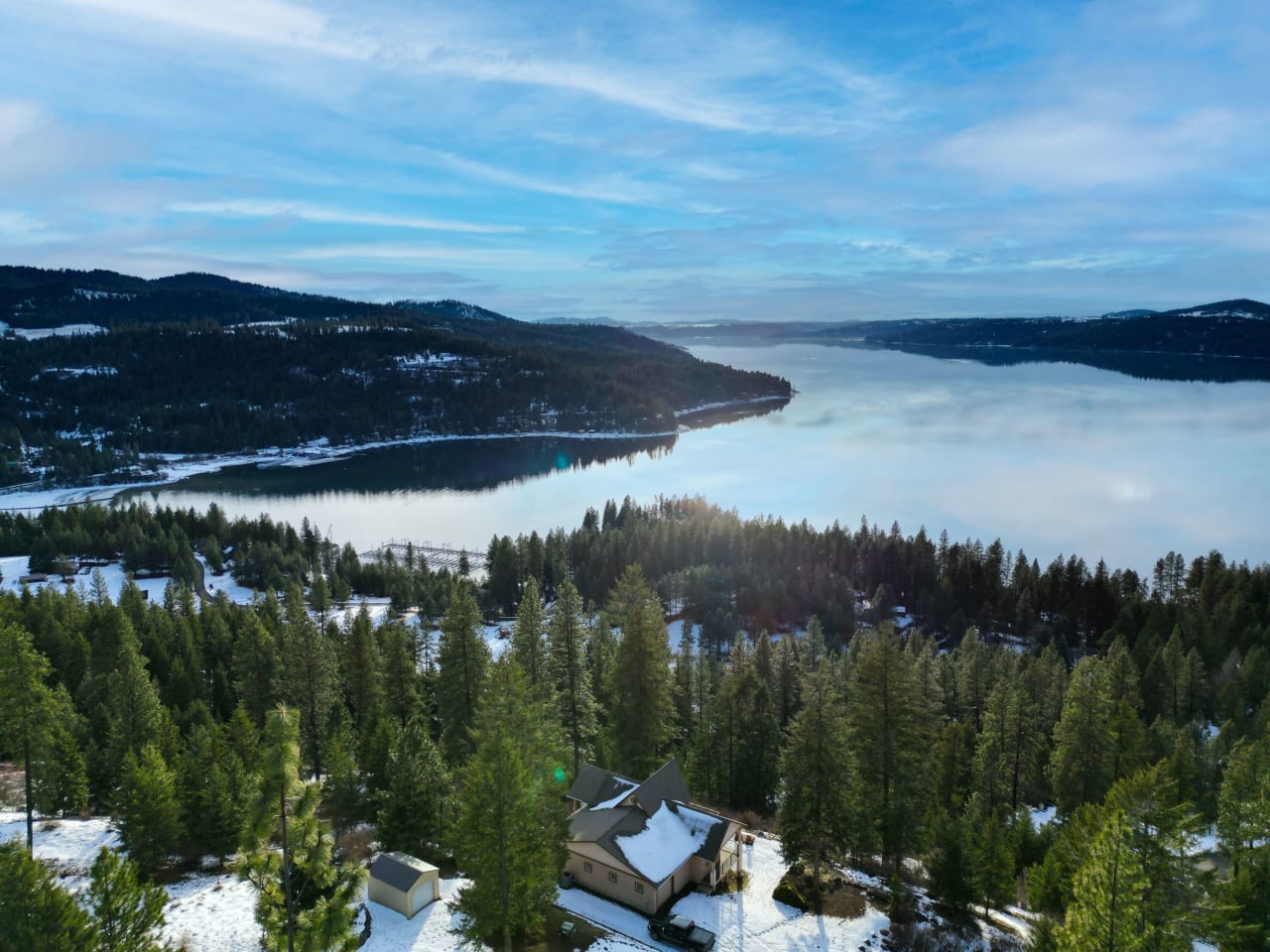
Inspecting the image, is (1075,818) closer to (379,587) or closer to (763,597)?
(763,597)

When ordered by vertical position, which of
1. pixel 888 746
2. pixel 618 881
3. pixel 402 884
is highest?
pixel 888 746

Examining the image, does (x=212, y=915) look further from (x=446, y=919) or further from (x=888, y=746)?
(x=888, y=746)

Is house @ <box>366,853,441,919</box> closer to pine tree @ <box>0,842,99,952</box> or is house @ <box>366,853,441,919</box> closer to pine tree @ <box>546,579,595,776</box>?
pine tree @ <box>0,842,99,952</box>

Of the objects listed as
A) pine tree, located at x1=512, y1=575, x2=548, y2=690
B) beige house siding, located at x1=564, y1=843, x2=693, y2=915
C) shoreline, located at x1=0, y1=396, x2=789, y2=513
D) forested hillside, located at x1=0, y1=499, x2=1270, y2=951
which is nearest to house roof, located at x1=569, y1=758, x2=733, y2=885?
beige house siding, located at x1=564, y1=843, x2=693, y2=915

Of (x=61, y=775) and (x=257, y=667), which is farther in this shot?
(x=257, y=667)

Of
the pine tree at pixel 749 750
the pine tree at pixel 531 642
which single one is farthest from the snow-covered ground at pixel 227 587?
the pine tree at pixel 749 750

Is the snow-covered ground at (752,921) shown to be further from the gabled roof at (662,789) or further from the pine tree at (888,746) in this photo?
the pine tree at (888,746)

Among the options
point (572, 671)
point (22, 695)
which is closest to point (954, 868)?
point (572, 671)
